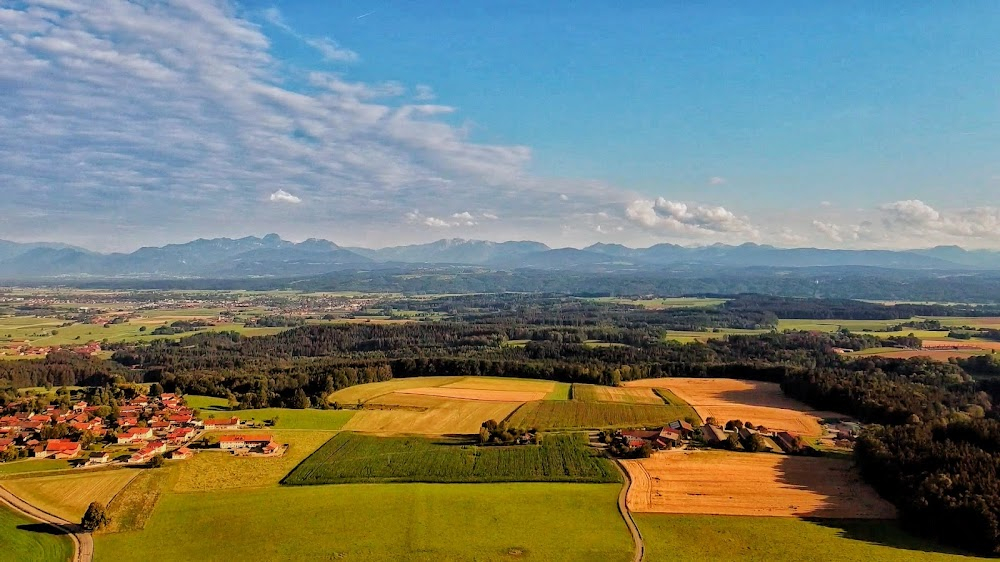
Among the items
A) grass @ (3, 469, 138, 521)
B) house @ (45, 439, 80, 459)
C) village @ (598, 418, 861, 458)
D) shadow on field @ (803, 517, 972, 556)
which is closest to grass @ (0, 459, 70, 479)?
house @ (45, 439, 80, 459)

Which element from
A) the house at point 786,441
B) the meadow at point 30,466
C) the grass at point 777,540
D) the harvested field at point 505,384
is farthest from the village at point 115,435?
the house at point 786,441

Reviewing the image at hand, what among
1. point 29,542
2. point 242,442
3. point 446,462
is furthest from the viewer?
point 242,442

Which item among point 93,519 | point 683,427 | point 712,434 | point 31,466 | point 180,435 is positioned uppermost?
point 712,434

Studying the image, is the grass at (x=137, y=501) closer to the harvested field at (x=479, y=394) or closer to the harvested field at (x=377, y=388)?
the harvested field at (x=377, y=388)

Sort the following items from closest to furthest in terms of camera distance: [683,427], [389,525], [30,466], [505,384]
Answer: [389,525] < [30,466] < [683,427] < [505,384]

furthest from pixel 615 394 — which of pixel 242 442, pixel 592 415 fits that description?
pixel 242 442

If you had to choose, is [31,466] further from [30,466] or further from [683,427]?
[683,427]
